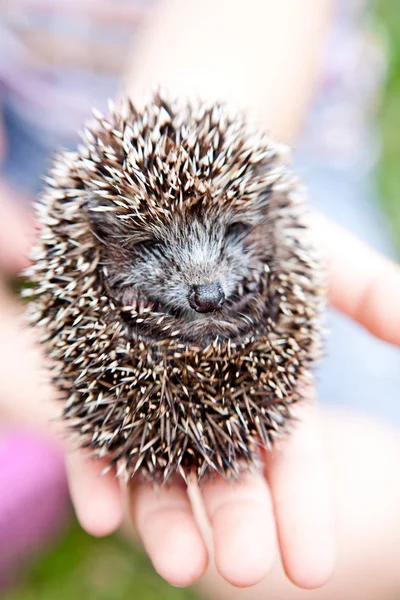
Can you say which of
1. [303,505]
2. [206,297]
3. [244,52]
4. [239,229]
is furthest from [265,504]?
[244,52]

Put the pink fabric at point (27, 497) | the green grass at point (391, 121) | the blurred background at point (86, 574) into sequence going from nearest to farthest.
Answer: the pink fabric at point (27, 497)
the blurred background at point (86, 574)
the green grass at point (391, 121)

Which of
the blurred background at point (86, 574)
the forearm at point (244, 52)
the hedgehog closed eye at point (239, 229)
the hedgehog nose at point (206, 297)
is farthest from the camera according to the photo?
the forearm at point (244, 52)

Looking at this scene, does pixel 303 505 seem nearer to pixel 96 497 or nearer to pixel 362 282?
pixel 96 497

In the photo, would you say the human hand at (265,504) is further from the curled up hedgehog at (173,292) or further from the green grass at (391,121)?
the green grass at (391,121)

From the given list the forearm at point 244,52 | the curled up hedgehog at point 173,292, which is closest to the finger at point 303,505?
the curled up hedgehog at point 173,292

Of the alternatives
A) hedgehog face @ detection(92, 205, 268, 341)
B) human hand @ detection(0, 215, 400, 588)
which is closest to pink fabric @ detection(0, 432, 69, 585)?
human hand @ detection(0, 215, 400, 588)

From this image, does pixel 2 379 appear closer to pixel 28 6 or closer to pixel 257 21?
pixel 28 6

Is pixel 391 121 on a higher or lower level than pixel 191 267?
higher
